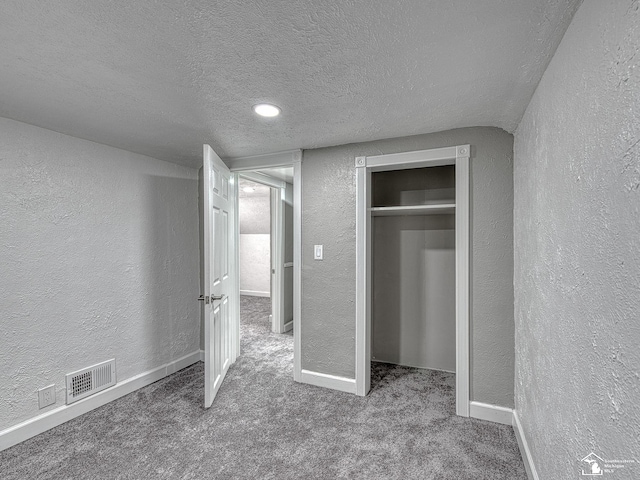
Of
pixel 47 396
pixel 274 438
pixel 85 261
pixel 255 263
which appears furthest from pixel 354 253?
pixel 255 263

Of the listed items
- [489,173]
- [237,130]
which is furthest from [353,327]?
[237,130]

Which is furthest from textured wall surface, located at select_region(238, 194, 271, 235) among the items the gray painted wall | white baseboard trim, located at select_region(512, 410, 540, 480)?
white baseboard trim, located at select_region(512, 410, 540, 480)

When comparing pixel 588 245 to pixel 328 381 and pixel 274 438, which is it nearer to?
pixel 274 438

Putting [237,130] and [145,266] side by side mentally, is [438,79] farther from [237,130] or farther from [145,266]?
[145,266]

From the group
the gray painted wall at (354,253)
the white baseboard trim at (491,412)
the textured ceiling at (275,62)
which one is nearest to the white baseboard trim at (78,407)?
the gray painted wall at (354,253)

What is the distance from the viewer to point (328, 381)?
9.21 ft

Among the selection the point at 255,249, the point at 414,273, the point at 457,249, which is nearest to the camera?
the point at 457,249

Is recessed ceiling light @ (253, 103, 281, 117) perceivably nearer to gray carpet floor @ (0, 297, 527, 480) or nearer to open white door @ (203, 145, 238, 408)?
open white door @ (203, 145, 238, 408)

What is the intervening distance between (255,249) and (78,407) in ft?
17.3

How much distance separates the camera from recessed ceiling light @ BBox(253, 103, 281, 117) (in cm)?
192

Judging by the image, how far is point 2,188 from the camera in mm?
2059

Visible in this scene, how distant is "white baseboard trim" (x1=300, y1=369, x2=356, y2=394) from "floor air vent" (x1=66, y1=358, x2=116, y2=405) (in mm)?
1524

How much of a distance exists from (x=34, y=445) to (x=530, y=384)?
9.55 feet

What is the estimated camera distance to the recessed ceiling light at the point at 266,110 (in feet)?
6.29
